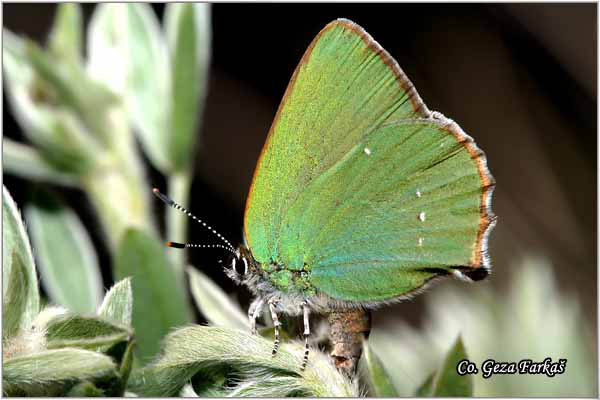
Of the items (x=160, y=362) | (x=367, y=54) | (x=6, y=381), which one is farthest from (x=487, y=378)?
(x=6, y=381)

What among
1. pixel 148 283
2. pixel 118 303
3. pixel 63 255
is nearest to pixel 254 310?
pixel 148 283

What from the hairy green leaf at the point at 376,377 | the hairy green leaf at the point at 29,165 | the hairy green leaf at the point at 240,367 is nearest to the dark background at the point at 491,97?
the hairy green leaf at the point at 29,165

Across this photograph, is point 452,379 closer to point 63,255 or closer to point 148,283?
point 148,283

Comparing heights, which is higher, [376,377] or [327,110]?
[327,110]

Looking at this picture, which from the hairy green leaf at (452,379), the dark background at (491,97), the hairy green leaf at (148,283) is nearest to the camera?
the hairy green leaf at (452,379)

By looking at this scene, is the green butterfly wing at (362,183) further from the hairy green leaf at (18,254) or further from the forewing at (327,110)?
the hairy green leaf at (18,254)

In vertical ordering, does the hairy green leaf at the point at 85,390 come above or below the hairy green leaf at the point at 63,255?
below

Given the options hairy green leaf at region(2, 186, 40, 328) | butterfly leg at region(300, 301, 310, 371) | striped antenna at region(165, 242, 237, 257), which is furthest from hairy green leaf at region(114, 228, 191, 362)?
hairy green leaf at region(2, 186, 40, 328)
